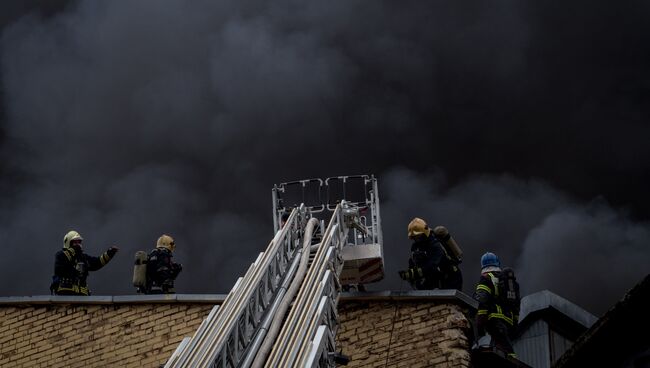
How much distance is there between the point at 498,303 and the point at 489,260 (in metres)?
0.53

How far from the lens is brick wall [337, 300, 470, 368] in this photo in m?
17.9

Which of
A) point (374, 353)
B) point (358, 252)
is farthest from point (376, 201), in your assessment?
point (374, 353)

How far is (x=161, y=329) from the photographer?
1955 cm

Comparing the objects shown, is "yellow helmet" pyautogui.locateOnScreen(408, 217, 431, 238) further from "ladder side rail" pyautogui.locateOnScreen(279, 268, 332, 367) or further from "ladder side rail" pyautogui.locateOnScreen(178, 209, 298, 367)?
"ladder side rail" pyautogui.locateOnScreen(279, 268, 332, 367)

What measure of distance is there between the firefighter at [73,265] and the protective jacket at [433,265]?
4.46 m

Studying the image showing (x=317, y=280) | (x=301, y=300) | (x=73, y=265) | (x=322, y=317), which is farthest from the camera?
Answer: (x=73, y=265)

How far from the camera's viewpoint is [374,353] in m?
18.4

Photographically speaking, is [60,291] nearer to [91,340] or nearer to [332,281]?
[91,340]

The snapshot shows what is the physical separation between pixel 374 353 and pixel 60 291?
4807 millimetres

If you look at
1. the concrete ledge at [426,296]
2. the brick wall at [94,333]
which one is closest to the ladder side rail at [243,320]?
the concrete ledge at [426,296]

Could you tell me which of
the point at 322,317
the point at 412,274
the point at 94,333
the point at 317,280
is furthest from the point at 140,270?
the point at 322,317

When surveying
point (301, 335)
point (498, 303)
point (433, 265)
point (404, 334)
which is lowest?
point (301, 335)

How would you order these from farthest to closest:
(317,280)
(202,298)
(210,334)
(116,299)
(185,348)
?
(116,299) → (202,298) → (317,280) → (210,334) → (185,348)

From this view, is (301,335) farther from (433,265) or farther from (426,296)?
(433,265)
